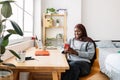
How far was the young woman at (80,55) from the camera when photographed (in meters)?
2.28

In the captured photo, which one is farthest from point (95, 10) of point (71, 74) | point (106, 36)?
point (71, 74)

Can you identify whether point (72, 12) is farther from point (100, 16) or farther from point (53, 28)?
point (100, 16)

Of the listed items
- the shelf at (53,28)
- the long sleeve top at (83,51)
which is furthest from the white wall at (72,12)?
the long sleeve top at (83,51)

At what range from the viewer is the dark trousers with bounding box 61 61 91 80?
2268 mm

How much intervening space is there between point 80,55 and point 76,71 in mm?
391

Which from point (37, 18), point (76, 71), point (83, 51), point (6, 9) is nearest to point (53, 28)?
point (37, 18)

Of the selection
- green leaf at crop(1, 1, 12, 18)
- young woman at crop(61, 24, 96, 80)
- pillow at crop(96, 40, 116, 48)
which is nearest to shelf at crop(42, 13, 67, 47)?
pillow at crop(96, 40, 116, 48)

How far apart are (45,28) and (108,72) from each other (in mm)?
2510

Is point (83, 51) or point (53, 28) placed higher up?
point (53, 28)

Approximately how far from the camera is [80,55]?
2.64m

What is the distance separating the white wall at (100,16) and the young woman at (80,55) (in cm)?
251

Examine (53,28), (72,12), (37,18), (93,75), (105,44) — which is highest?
(72,12)

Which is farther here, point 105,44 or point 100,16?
point 100,16

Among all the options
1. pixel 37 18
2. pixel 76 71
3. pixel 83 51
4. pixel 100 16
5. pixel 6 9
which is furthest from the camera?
pixel 100 16
